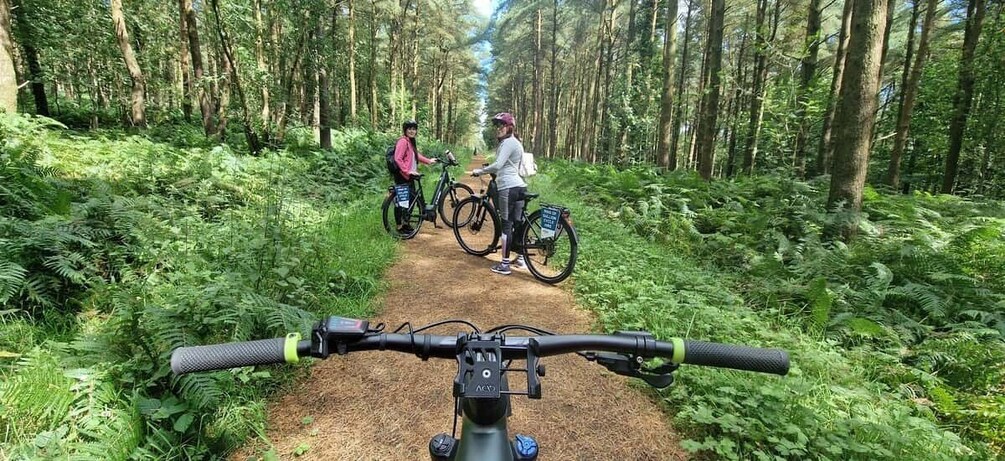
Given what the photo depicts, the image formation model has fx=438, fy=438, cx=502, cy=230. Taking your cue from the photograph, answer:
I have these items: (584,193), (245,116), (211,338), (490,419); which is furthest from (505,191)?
(245,116)

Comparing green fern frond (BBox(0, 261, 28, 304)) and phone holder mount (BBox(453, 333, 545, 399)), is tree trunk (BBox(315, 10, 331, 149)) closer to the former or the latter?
green fern frond (BBox(0, 261, 28, 304))

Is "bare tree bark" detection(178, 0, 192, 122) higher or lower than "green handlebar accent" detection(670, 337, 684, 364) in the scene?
higher

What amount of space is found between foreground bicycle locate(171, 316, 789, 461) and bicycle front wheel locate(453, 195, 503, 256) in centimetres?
523

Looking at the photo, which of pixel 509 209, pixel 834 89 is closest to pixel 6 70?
pixel 509 209

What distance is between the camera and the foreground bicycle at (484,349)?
1145 millimetres

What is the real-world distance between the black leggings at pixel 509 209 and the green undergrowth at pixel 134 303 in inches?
63.7

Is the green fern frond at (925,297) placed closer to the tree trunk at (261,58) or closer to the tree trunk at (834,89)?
the tree trunk at (834,89)

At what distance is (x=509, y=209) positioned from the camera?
19.1 feet

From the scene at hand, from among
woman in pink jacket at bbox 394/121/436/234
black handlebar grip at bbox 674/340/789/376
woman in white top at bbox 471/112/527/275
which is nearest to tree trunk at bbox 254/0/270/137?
woman in pink jacket at bbox 394/121/436/234

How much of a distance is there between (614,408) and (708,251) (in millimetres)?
4728

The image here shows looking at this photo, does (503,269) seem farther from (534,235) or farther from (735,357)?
(735,357)

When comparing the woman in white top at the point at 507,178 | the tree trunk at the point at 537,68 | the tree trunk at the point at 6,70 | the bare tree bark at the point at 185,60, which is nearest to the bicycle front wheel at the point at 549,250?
the woman in white top at the point at 507,178

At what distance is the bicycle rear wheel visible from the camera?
23.6ft

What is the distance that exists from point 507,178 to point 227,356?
4.66 m
